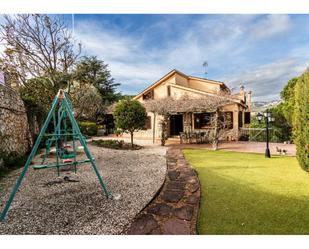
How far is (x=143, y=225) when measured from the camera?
2291mm

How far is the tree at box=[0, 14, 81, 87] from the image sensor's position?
618 centimetres

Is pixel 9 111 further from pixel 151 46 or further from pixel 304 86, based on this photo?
pixel 304 86

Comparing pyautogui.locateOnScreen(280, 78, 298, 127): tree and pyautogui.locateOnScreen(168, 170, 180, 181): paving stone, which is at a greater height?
pyautogui.locateOnScreen(280, 78, 298, 127): tree

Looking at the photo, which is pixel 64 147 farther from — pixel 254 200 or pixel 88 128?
pixel 88 128

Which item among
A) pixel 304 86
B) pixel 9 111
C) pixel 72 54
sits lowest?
pixel 9 111

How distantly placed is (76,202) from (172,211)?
1.74 meters

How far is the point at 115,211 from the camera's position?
2631mm

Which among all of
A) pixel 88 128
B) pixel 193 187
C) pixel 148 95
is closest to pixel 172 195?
pixel 193 187

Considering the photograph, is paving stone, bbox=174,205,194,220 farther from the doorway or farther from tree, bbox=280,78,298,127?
the doorway

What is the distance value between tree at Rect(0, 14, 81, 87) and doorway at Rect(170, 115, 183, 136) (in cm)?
933

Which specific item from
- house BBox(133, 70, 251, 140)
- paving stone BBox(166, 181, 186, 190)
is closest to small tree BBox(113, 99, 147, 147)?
house BBox(133, 70, 251, 140)

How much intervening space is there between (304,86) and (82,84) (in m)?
9.03
